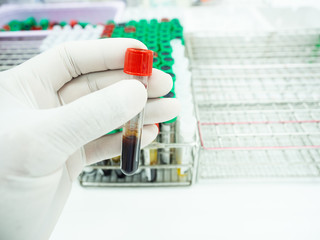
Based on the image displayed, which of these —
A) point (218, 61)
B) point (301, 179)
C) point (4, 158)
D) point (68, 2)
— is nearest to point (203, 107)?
point (218, 61)

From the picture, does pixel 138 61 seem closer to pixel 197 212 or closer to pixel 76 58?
pixel 76 58

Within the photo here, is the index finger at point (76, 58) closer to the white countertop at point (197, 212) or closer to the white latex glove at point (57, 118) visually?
the white latex glove at point (57, 118)

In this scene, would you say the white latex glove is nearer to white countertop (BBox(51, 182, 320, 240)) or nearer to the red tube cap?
the red tube cap

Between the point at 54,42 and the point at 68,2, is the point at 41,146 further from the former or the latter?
the point at 68,2

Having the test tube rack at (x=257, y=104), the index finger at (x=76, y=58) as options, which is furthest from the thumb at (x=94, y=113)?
the test tube rack at (x=257, y=104)

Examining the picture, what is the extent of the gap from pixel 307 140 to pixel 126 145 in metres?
0.86

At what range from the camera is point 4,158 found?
0.42 meters

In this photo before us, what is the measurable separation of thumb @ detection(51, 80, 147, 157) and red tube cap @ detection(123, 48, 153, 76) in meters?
0.03

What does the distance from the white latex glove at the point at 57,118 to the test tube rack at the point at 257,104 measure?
314 mm

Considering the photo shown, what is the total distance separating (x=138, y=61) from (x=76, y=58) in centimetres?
25

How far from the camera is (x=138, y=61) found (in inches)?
19.8

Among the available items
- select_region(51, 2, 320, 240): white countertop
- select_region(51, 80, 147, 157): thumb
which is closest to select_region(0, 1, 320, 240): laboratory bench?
select_region(51, 2, 320, 240): white countertop

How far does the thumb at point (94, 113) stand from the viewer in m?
0.46

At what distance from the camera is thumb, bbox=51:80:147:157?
1.52 feet
